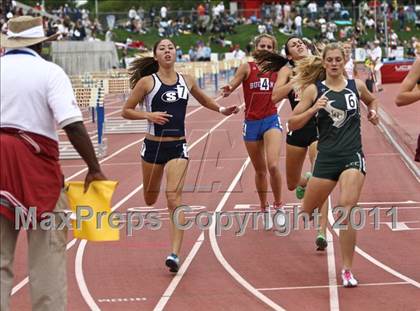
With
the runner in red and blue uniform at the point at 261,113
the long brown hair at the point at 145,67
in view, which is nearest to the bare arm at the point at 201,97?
the long brown hair at the point at 145,67

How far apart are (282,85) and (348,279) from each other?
2939 millimetres

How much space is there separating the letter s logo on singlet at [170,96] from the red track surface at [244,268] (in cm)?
163

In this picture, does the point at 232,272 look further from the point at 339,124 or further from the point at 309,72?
the point at 309,72

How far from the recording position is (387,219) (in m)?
13.4

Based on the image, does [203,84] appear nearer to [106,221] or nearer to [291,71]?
[291,71]

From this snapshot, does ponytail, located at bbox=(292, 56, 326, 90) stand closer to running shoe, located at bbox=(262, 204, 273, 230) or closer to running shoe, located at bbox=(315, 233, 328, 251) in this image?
running shoe, located at bbox=(315, 233, 328, 251)

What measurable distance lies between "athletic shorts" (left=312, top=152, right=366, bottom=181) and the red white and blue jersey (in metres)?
3.23

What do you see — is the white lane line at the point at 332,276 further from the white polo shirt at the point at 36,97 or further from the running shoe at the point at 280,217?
the white polo shirt at the point at 36,97

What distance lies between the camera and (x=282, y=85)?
11.9 meters

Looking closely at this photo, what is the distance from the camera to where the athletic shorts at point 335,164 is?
967 centimetres

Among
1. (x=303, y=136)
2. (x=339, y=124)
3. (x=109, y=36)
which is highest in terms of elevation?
(x=339, y=124)

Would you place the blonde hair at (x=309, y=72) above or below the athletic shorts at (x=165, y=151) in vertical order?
above

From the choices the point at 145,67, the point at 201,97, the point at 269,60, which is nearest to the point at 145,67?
the point at 145,67

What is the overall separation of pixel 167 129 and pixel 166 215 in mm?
3518
